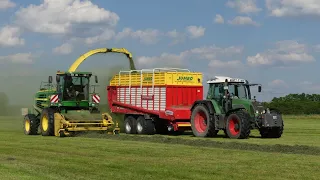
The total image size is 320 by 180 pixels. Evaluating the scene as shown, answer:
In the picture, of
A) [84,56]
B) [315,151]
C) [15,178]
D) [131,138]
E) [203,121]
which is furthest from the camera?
[84,56]

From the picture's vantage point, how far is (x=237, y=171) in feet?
40.6

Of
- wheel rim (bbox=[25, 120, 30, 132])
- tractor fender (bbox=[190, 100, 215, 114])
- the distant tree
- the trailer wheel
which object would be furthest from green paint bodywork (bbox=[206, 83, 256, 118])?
the distant tree

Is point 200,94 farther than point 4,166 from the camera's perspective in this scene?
Yes

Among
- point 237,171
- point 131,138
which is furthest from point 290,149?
point 131,138

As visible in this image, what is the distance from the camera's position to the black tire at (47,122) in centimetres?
2520

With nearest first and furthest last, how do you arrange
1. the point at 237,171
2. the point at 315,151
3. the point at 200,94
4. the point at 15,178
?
the point at 15,178 < the point at 237,171 < the point at 315,151 < the point at 200,94

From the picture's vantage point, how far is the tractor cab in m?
23.4

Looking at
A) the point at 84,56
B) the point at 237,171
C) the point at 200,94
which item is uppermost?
the point at 84,56

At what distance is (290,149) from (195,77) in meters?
10.5

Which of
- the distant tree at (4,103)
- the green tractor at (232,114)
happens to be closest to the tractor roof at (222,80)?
the green tractor at (232,114)

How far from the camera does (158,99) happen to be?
2647cm

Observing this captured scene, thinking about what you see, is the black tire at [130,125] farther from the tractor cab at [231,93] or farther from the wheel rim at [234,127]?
the wheel rim at [234,127]

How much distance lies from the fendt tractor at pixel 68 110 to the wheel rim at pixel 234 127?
568 cm

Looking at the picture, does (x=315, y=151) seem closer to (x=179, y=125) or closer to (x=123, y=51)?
(x=179, y=125)
